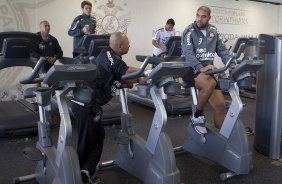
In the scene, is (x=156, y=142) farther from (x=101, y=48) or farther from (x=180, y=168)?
(x=101, y=48)

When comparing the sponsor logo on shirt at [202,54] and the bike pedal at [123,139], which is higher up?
the sponsor logo on shirt at [202,54]

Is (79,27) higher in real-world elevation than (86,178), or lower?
higher

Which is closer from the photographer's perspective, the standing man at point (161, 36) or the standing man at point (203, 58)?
the standing man at point (203, 58)

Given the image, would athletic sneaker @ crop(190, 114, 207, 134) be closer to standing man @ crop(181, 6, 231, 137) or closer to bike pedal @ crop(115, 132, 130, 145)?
standing man @ crop(181, 6, 231, 137)

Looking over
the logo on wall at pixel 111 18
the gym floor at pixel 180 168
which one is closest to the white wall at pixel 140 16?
the logo on wall at pixel 111 18

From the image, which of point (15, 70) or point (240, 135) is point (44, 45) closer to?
point (15, 70)

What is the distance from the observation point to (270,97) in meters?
3.55

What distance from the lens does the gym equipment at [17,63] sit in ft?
13.6

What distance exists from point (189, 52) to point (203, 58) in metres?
0.22

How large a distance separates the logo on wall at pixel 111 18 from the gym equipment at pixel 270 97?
457 cm

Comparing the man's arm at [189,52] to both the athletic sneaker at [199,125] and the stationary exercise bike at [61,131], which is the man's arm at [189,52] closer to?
the athletic sneaker at [199,125]

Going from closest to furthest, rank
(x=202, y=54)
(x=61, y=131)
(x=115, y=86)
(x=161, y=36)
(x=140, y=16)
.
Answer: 1. (x=61, y=131)
2. (x=115, y=86)
3. (x=202, y=54)
4. (x=161, y=36)
5. (x=140, y=16)

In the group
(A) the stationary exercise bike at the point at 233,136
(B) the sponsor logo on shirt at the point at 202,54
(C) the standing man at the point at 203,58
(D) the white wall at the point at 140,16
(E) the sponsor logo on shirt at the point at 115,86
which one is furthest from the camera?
(D) the white wall at the point at 140,16

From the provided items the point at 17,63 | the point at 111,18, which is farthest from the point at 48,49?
the point at 111,18
